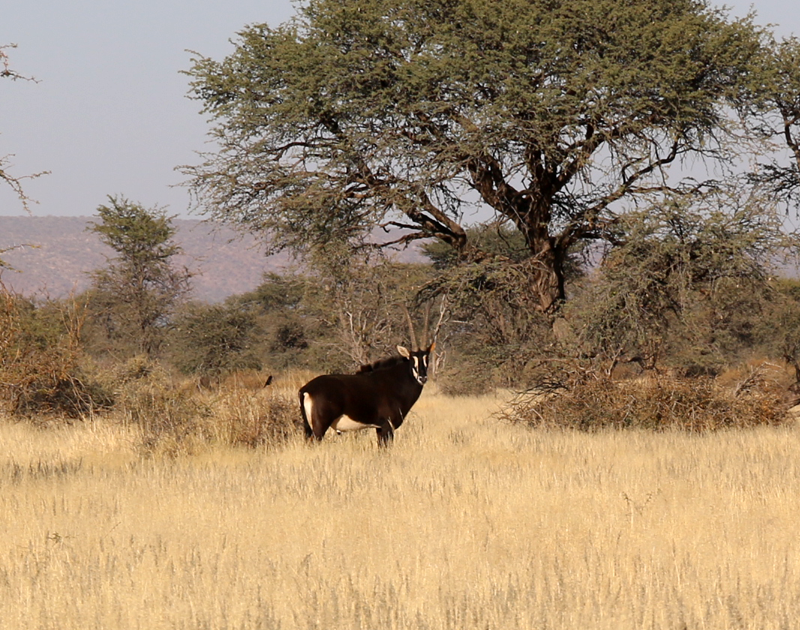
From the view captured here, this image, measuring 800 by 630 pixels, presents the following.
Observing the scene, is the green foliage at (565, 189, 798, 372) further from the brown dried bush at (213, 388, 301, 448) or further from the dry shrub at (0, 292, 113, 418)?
the dry shrub at (0, 292, 113, 418)

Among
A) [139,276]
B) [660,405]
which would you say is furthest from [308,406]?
[139,276]

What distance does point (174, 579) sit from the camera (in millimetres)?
5242

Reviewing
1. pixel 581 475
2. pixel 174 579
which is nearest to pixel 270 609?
pixel 174 579

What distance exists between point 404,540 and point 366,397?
4714 mm

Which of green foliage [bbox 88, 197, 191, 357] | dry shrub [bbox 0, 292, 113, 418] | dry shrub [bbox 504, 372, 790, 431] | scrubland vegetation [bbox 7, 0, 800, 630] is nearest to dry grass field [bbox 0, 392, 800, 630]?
scrubland vegetation [bbox 7, 0, 800, 630]

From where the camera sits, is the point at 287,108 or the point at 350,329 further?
the point at 350,329

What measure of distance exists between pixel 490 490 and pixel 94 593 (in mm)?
3757

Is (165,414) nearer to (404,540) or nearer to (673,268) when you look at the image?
(404,540)

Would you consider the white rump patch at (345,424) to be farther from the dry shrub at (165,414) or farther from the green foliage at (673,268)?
the green foliage at (673,268)

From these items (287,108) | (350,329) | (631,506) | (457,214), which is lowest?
(631,506)

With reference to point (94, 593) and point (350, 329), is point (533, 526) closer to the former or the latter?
point (94, 593)

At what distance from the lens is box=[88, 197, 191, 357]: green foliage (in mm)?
35312

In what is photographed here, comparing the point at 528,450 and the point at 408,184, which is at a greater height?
the point at 408,184

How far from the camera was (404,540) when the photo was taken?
6195mm
